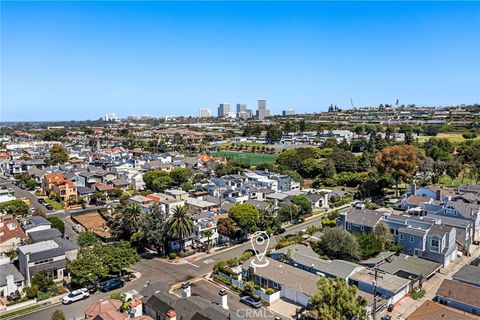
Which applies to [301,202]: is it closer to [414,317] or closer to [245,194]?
[245,194]

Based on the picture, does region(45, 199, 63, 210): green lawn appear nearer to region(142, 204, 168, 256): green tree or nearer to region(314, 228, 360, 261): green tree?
region(142, 204, 168, 256): green tree

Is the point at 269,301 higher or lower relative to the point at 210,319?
lower

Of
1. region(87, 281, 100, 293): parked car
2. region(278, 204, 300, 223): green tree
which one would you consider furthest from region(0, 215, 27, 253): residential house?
region(278, 204, 300, 223): green tree

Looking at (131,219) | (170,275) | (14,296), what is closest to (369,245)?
(170,275)

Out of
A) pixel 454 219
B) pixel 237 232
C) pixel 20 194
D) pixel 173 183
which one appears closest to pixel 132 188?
pixel 173 183

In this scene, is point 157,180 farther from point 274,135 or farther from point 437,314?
point 274,135

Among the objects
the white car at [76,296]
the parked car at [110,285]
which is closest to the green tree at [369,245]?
the parked car at [110,285]
